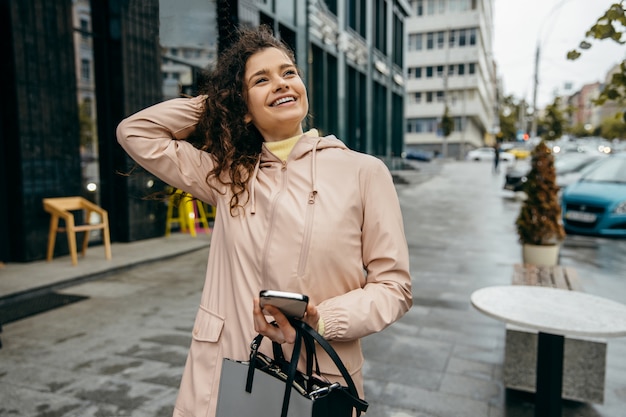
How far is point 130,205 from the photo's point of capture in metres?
9.42

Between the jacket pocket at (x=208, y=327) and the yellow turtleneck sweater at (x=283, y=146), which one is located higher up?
the yellow turtleneck sweater at (x=283, y=146)

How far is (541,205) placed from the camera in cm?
708

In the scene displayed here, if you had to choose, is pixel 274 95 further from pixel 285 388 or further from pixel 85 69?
pixel 85 69

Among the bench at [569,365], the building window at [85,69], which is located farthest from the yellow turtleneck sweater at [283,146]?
the building window at [85,69]

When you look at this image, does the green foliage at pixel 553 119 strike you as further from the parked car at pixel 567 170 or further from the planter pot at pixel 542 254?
the planter pot at pixel 542 254

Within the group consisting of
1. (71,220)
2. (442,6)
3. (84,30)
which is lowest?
(71,220)

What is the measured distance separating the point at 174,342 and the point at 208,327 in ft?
11.1

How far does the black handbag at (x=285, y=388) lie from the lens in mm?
1306

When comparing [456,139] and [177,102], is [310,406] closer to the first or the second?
[177,102]

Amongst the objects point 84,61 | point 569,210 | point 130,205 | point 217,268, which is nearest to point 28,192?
point 130,205

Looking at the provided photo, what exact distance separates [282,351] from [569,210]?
11.5 metres

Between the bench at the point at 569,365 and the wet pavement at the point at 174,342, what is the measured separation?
0.12 metres

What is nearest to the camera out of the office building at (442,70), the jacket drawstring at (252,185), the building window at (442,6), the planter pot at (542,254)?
the jacket drawstring at (252,185)

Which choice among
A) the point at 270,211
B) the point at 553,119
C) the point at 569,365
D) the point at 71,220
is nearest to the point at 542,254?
the point at 569,365
